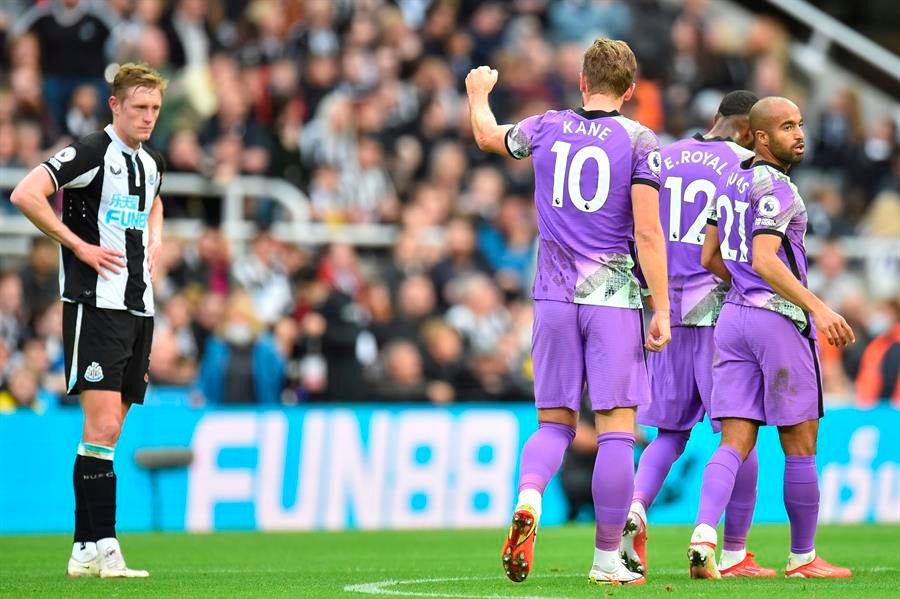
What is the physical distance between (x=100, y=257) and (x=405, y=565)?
2.73 meters

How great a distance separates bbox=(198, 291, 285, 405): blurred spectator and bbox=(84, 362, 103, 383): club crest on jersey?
6797 mm

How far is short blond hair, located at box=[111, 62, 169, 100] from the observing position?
8.71 metres

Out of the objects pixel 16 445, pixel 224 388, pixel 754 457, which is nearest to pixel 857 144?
pixel 224 388

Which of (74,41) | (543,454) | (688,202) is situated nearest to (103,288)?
(543,454)

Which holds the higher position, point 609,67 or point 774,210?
point 609,67

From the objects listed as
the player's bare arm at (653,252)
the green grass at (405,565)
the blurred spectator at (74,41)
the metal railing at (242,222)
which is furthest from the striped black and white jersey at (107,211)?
the blurred spectator at (74,41)

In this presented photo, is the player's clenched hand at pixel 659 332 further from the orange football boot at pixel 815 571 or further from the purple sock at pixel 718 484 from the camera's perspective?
the orange football boot at pixel 815 571

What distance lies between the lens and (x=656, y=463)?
8.95 metres

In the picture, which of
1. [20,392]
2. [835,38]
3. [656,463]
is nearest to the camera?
[656,463]

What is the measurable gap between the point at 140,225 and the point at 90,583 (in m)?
1.94

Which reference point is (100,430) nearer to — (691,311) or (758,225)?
(691,311)

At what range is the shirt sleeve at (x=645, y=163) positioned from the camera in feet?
25.5

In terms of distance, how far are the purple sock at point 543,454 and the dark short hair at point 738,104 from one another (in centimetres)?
224

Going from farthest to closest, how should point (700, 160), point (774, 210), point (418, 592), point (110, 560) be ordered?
point (700, 160) < point (110, 560) < point (774, 210) < point (418, 592)
